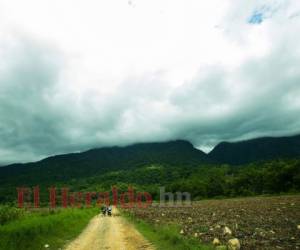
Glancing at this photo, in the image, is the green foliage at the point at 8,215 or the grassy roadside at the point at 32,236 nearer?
the grassy roadside at the point at 32,236

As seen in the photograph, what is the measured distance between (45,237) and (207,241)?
981 centimetres

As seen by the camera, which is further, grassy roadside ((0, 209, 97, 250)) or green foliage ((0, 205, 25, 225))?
green foliage ((0, 205, 25, 225))

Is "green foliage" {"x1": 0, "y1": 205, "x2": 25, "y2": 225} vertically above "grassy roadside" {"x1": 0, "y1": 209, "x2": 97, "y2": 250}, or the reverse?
"green foliage" {"x1": 0, "y1": 205, "x2": 25, "y2": 225}

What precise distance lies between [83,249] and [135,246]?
2.52 m

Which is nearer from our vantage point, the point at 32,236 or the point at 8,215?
the point at 32,236

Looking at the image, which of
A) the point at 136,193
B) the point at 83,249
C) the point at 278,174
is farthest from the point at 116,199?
the point at 83,249

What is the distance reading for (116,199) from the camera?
5738 inches

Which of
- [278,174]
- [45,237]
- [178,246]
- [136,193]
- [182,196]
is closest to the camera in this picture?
[178,246]

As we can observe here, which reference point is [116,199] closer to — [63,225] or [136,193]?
[136,193]

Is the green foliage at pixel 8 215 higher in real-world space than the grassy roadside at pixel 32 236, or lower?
higher

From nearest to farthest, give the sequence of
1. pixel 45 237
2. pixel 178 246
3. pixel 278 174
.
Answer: pixel 178 246, pixel 45 237, pixel 278 174

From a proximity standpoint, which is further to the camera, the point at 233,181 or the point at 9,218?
the point at 233,181

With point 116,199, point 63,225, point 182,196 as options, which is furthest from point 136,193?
point 63,225

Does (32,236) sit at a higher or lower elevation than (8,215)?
lower
